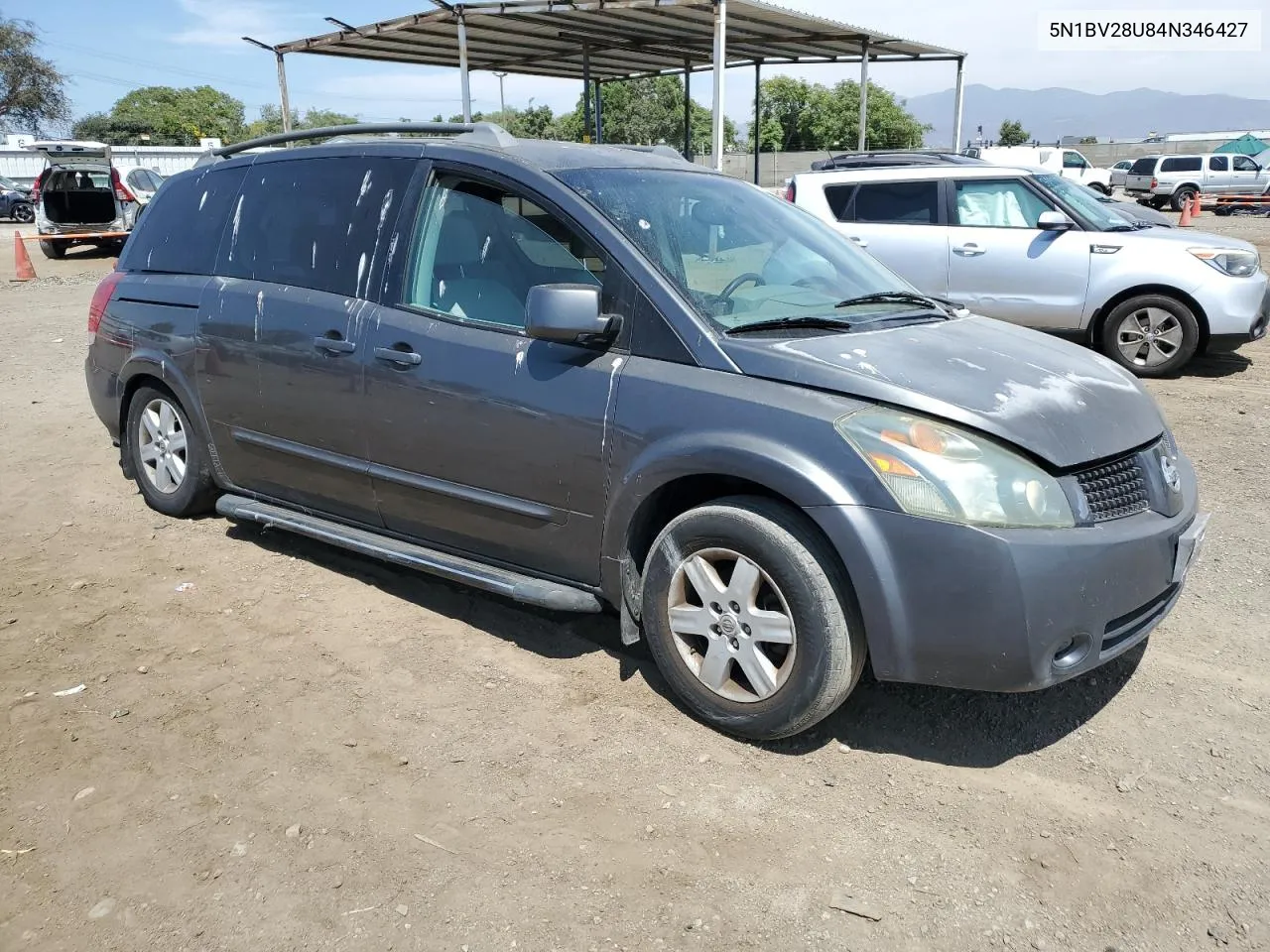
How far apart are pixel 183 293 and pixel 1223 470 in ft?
18.9

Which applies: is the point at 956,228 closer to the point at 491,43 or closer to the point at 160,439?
the point at 160,439

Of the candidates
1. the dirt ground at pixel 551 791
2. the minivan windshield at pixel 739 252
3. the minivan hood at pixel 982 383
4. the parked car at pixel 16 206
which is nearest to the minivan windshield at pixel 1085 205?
the dirt ground at pixel 551 791

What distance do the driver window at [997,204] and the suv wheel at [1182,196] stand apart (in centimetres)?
2624

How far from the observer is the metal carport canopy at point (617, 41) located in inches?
643

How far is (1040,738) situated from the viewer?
3.17m

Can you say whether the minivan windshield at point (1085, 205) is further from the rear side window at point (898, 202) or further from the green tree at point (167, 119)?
the green tree at point (167, 119)

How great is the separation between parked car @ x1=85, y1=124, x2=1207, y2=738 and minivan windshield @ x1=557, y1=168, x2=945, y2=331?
2cm

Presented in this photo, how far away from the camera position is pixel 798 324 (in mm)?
3332

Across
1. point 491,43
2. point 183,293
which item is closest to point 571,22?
point 491,43

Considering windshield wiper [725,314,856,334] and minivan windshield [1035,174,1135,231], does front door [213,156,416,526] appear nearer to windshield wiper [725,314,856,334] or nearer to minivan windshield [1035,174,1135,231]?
windshield wiper [725,314,856,334]

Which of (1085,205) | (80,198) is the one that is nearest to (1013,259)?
(1085,205)

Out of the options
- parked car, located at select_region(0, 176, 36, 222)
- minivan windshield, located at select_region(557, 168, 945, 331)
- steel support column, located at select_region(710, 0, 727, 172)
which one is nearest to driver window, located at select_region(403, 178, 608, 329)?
minivan windshield, located at select_region(557, 168, 945, 331)

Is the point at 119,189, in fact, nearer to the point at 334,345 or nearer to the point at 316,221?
the point at 316,221

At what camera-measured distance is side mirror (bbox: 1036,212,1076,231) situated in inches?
332
